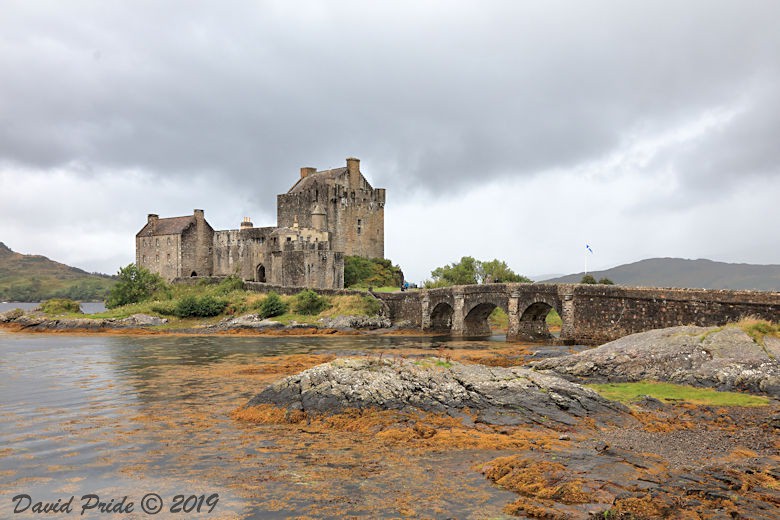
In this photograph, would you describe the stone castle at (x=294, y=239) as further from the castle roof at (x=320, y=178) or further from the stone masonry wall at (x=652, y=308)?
the stone masonry wall at (x=652, y=308)

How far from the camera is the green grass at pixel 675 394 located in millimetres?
20281

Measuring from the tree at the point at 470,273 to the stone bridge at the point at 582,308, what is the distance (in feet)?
64.7

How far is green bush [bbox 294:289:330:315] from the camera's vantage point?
208 feet

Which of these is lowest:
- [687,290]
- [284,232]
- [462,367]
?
[462,367]

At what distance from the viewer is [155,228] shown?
3546 inches

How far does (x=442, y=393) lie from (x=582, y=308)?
2561 centimetres

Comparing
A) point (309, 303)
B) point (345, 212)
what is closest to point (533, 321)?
point (309, 303)

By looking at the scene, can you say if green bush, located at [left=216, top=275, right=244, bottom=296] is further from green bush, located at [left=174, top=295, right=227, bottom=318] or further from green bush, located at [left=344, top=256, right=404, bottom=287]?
green bush, located at [left=344, top=256, right=404, bottom=287]

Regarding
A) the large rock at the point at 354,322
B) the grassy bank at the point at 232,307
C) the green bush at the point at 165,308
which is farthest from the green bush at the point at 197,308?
the large rock at the point at 354,322

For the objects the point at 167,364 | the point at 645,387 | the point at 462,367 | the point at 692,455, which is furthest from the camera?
the point at 167,364

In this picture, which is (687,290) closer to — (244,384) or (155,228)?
(244,384)

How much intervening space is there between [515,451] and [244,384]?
14.5m

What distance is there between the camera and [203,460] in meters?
14.5

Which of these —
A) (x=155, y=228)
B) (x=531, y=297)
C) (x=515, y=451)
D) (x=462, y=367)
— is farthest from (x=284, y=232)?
(x=515, y=451)
